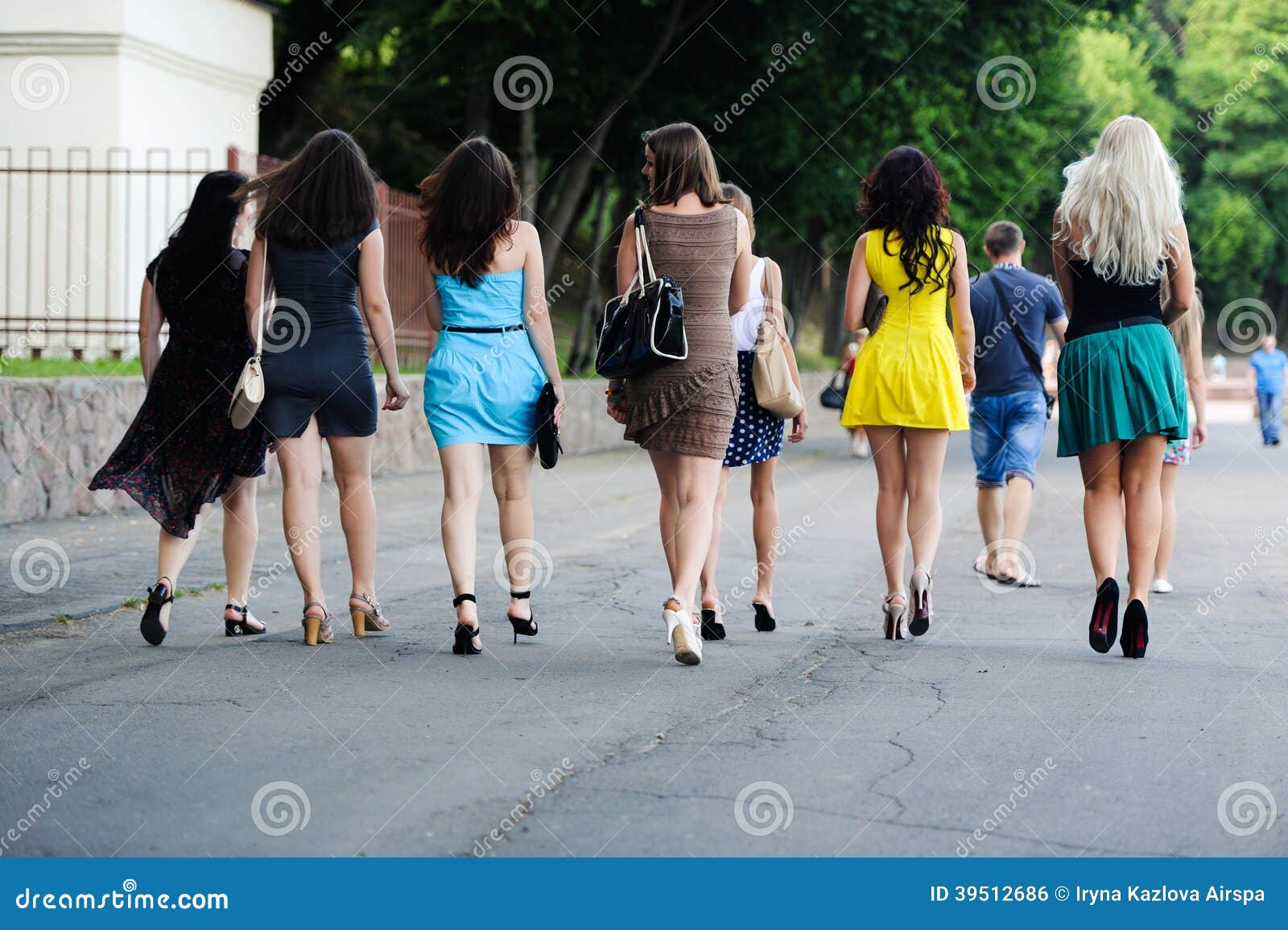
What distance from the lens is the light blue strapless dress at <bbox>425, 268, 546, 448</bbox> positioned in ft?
19.7

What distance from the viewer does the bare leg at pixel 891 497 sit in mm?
6609

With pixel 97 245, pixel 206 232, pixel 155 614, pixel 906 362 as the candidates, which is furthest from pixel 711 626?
pixel 97 245

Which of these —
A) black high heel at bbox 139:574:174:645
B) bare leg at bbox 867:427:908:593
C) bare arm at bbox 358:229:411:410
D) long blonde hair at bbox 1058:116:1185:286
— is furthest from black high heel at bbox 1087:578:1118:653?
black high heel at bbox 139:574:174:645

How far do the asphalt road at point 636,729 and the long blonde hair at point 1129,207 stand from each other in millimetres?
1518

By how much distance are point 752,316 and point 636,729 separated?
7.42 ft

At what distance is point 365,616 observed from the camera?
6.40 meters

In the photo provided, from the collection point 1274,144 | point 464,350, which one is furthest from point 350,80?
point 1274,144

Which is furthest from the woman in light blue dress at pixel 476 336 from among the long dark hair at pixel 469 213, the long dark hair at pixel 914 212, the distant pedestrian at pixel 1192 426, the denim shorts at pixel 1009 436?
the denim shorts at pixel 1009 436

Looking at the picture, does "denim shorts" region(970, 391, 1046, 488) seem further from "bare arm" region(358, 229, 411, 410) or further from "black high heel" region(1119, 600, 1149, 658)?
"bare arm" region(358, 229, 411, 410)

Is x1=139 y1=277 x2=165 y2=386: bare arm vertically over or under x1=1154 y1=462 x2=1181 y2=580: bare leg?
over

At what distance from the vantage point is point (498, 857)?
3502mm

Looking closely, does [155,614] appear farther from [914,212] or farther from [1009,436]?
[1009,436]

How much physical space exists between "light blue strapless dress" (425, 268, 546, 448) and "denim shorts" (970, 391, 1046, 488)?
10.9 feet

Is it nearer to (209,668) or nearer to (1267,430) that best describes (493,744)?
(209,668)
